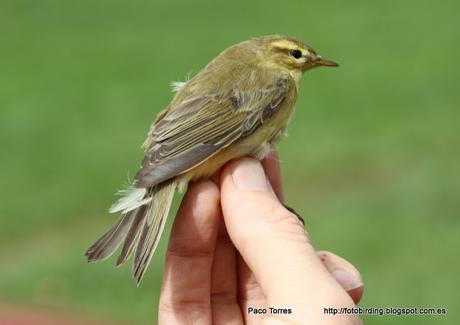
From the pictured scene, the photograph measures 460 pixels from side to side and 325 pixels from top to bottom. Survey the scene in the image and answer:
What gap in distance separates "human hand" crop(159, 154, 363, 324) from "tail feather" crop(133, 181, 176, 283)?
11 cm

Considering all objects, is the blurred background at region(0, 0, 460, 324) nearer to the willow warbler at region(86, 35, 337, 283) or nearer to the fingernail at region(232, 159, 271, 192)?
the willow warbler at region(86, 35, 337, 283)

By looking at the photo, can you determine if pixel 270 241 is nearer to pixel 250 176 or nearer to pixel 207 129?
pixel 250 176

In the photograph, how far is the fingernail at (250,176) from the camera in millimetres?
4242

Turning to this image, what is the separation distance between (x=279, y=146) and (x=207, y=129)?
871cm

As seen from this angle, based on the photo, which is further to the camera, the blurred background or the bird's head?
the blurred background

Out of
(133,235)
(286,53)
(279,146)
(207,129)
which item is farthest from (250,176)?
(279,146)

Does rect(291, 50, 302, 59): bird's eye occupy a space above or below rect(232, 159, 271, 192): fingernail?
above

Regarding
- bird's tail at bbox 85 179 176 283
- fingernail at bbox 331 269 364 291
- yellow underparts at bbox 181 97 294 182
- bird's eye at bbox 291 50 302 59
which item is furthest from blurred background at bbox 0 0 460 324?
fingernail at bbox 331 269 364 291

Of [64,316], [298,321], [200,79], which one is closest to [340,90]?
[64,316]

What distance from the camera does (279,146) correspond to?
13453mm

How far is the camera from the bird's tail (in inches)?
168

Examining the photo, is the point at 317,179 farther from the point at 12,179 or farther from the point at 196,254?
the point at 196,254

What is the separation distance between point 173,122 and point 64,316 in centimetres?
339

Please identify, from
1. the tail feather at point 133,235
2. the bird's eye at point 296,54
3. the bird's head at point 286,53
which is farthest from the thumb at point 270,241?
the bird's eye at point 296,54
